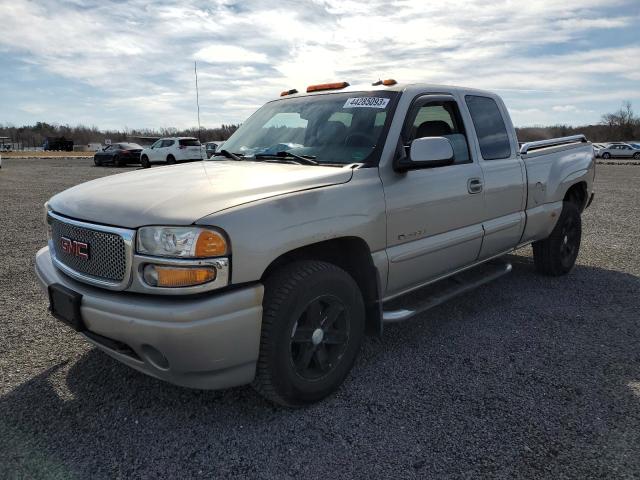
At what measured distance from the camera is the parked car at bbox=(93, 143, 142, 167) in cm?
2902

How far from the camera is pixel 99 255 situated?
101 inches

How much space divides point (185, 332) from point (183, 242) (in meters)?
0.41

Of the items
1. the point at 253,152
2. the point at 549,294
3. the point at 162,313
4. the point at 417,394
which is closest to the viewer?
→ the point at 162,313

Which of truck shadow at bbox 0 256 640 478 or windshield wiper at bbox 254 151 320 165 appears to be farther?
windshield wiper at bbox 254 151 320 165

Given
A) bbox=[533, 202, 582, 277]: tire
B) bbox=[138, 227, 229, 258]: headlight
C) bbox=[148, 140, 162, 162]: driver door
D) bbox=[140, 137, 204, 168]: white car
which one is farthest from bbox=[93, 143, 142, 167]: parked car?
bbox=[138, 227, 229, 258]: headlight

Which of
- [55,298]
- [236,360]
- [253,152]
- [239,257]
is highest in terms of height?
[253,152]

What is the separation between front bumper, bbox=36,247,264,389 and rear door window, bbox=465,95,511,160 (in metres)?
2.60

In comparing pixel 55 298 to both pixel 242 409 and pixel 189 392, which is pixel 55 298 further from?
pixel 242 409

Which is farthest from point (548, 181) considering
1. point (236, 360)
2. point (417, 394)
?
point (236, 360)

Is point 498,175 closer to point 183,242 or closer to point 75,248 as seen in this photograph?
point 183,242

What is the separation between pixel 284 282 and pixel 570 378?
196cm

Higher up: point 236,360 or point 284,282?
point 284,282

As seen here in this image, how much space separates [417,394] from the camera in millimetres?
3006

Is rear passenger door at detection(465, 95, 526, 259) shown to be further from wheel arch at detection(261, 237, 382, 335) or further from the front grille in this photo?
the front grille
